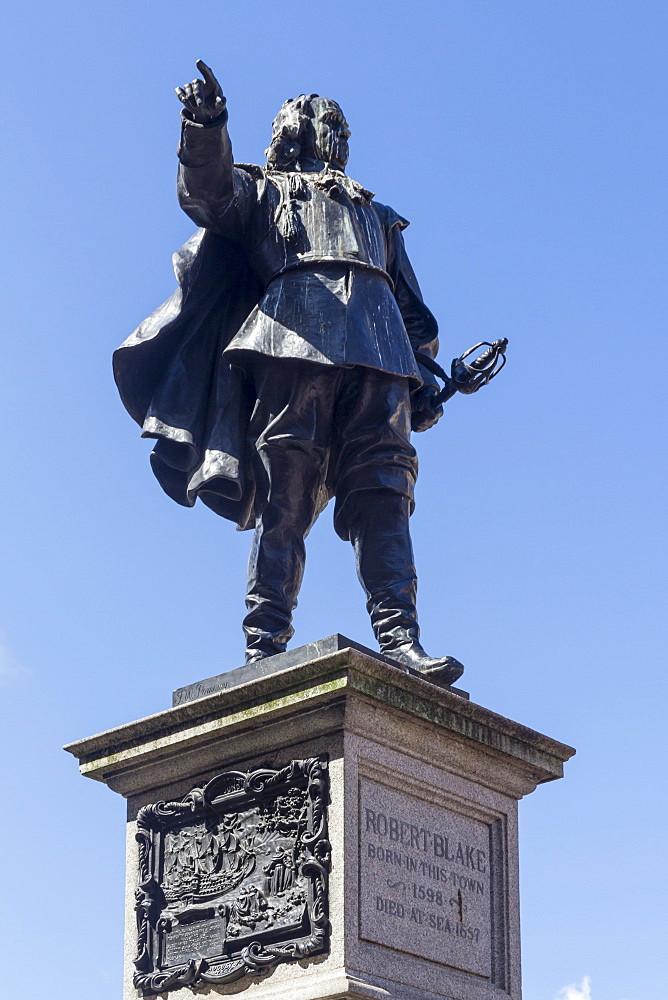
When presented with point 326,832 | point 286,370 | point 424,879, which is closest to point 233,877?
point 326,832

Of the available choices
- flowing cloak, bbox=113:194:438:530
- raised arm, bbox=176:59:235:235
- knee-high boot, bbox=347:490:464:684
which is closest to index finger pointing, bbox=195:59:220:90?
raised arm, bbox=176:59:235:235

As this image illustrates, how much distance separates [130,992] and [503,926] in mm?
1713

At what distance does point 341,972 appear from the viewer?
21.6ft

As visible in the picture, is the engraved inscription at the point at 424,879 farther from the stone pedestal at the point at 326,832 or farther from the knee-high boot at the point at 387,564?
the knee-high boot at the point at 387,564

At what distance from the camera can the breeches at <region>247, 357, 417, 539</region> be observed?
8.03 meters

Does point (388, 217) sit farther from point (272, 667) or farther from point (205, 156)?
point (272, 667)

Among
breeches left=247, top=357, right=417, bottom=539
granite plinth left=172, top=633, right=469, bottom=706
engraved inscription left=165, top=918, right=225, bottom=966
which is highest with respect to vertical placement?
breeches left=247, top=357, right=417, bottom=539

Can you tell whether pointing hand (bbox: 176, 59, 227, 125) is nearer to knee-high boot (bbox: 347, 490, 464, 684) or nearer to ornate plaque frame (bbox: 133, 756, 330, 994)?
knee-high boot (bbox: 347, 490, 464, 684)

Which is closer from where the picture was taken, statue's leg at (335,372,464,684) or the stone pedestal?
the stone pedestal

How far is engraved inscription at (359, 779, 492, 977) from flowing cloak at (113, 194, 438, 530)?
1.93m

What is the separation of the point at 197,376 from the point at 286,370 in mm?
630

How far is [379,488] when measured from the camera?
8094 mm

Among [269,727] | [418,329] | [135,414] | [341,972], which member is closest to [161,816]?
[269,727]

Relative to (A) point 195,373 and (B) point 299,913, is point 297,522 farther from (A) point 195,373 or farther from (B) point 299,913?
(B) point 299,913
